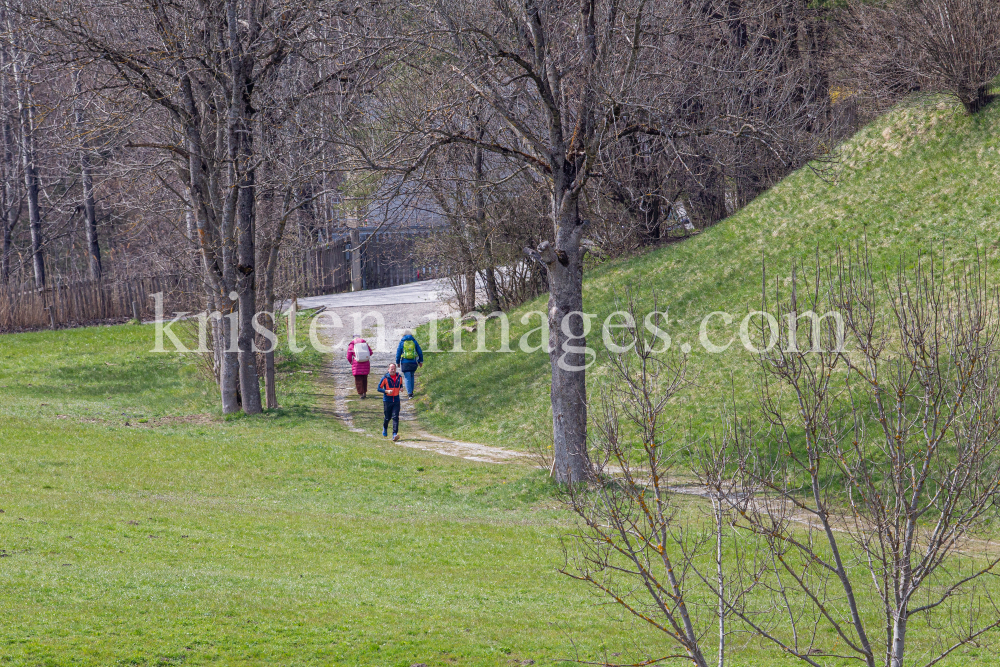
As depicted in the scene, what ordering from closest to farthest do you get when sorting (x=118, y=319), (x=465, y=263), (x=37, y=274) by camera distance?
(x=465, y=263) → (x=118, y=319) → (x=37, y=274)

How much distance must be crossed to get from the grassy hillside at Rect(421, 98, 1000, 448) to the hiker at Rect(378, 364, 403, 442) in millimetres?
1670

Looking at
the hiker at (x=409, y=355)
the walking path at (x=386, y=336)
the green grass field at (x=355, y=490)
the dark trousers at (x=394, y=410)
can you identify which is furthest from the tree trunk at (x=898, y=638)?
the hiker at (x=409, y=355)

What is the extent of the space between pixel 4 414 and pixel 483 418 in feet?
30.9

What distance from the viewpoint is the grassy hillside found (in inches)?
758

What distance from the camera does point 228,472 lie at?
629 inches

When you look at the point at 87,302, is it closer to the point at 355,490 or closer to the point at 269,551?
the point at 355,490

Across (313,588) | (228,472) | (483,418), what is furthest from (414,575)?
(483,418)

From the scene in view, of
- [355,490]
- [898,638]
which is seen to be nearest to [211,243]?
[355,490]

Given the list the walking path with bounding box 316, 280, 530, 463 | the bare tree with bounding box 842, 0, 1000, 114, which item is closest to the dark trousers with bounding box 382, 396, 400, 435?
the walking path with bounding box 316, 280, 530, 463

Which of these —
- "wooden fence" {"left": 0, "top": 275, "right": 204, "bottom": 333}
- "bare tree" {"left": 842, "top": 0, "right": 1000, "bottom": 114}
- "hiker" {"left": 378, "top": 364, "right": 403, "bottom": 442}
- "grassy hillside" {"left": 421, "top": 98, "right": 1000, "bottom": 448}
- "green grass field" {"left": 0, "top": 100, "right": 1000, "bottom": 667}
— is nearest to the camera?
"green grass field" {"left": 0, "top": 100, "right": 1000, "bottom": 667}

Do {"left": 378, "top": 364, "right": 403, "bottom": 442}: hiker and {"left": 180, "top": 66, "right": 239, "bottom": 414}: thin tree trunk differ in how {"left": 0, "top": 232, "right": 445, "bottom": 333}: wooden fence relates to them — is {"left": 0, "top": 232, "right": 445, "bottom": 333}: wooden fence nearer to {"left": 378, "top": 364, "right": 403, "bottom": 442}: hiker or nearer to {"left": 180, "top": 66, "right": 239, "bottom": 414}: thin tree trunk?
{"left": 180, "top": 66, "right": 239, "bottom": 414}: thin tree trunk

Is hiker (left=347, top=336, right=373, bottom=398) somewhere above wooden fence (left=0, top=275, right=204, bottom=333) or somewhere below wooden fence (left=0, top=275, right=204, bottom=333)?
below

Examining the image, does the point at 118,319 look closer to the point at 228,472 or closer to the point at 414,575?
the point at 228,472

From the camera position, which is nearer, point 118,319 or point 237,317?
point 237,317
